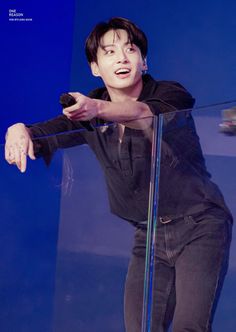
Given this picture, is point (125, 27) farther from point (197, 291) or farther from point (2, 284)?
point (197, 291)

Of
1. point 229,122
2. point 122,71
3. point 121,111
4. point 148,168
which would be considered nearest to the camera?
point 229,122

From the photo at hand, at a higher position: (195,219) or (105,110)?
(105,110)

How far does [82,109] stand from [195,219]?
33cm

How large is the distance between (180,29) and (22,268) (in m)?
1.86

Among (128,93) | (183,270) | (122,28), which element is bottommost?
(183,270)

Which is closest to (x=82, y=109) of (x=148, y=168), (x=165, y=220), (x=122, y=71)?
(x=148, y=168)

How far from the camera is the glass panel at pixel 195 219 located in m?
1.13

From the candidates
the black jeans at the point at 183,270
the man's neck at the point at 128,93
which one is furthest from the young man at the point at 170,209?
the man's neck at the point at 128,93

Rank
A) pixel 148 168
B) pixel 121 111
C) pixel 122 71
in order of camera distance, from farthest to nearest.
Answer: pixel 122 71 → pixel 121 111 → pixel 148 168

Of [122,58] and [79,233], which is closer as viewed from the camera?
[79,233]

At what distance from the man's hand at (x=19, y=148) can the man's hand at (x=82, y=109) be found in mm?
168

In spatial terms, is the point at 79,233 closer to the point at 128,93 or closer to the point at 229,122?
the point at 229,122

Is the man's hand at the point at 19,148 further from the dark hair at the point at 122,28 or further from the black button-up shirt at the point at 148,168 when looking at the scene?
the dark hair at the point at 122,28

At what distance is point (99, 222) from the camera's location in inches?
51.4
